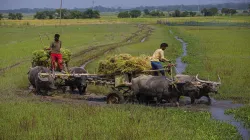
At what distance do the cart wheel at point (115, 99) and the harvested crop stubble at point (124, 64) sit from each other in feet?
2.27

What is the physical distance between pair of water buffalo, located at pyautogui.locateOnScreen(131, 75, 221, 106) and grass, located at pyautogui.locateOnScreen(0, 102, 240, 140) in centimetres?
73

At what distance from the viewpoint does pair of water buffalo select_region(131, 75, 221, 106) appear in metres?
11.9

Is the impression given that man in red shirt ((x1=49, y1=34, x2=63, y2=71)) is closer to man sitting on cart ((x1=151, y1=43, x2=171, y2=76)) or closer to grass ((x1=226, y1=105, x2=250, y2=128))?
man sitting on cart ((x1=151, y1=43, x2=171, y2=76))

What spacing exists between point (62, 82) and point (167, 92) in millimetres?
4112

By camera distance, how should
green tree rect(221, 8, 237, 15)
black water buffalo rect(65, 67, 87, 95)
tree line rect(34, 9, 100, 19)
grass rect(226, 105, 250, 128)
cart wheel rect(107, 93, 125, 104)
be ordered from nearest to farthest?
grass rect(226, 105, 250, 128) → cart wheel rect(107, 93, 125, 104) → black water buffalo rect(65, 67, 87, 95) → tree line rect(34, 9, 100, 19) → green tree rect(221, 8, 237, 15)

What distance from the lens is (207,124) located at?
1015 centimetres

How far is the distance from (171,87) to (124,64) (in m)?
1.60

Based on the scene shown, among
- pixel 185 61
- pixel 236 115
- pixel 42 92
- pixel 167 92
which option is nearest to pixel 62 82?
pixel 42 92

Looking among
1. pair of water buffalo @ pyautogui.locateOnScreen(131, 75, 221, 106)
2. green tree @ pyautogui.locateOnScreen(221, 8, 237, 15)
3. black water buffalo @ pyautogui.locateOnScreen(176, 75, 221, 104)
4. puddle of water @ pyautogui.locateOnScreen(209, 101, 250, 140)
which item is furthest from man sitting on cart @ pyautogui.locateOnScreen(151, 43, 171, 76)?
green tree @ pyautogui.locateOnScreen(221, 8, 237, 15)

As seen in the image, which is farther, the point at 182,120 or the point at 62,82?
the point at 62,82

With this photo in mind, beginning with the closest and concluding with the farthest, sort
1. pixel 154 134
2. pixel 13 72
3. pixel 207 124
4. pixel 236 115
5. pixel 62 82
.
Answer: pixel 154 134
pixel 207 124
pixel 236 115
pixel 62 82
pixel 13 72

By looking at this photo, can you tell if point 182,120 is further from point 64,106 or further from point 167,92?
point 64,106

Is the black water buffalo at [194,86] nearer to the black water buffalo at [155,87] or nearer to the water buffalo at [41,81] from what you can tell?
the black water buffalo at [155,87]

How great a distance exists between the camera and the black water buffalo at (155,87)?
11953 mm
